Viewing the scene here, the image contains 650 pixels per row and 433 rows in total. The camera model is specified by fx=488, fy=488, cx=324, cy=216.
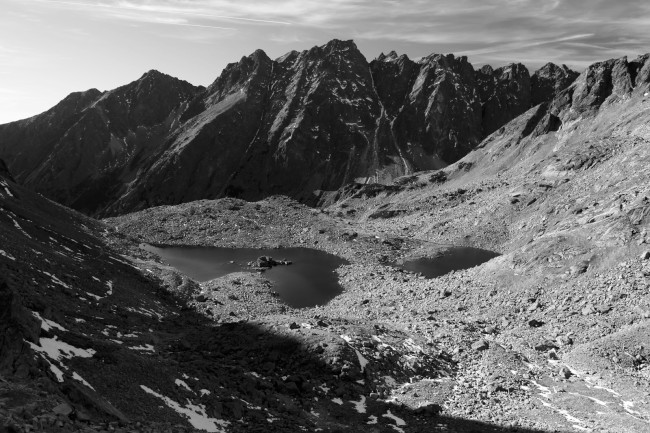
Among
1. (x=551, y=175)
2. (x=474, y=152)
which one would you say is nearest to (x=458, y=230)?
(x=551, y=175)

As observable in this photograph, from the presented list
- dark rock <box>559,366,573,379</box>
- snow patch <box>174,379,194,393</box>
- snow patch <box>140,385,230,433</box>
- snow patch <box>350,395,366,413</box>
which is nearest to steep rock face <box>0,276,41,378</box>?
snow patch <box>140,385,230,433</box>

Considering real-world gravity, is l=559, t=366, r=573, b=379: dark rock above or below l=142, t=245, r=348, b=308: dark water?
above

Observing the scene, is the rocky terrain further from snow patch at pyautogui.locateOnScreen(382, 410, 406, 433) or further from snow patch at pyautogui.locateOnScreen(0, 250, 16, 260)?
A: snow patch at pyautogui.locateOnScreen(0, 250, 16, 260)

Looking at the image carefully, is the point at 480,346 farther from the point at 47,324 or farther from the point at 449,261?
the point at 449,261

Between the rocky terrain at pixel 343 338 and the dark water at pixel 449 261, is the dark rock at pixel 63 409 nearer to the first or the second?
the rocky terrain at pixel 343 338

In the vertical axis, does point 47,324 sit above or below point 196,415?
above

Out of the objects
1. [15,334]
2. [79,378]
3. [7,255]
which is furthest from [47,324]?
[7,255]

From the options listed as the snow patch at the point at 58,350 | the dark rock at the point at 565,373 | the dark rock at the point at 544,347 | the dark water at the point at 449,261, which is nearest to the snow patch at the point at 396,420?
the dark rock at the point at 565,373
